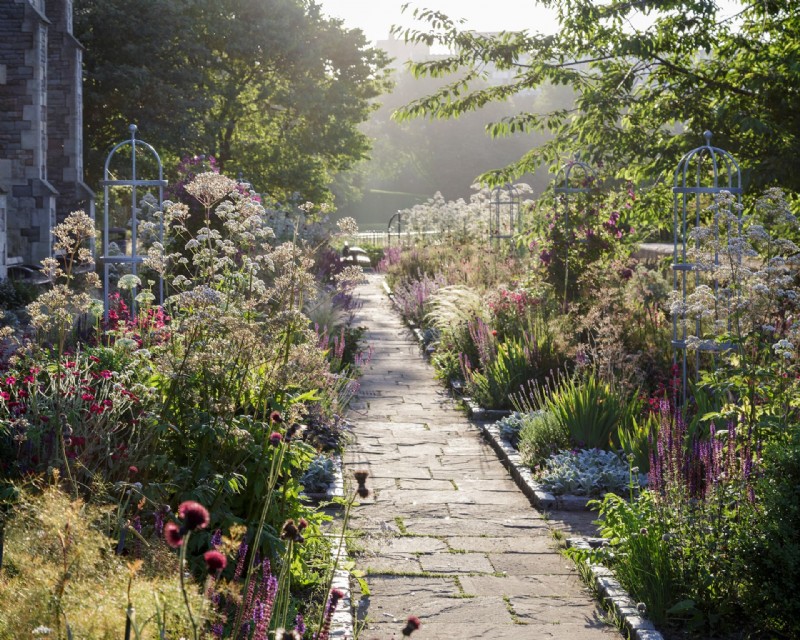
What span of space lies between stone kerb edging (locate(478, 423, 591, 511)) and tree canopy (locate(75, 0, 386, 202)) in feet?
61.8

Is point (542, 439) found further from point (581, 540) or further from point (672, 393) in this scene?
point (581, 540)

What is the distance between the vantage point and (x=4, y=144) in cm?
1802

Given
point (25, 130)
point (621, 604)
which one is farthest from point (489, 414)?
point (25, 130)

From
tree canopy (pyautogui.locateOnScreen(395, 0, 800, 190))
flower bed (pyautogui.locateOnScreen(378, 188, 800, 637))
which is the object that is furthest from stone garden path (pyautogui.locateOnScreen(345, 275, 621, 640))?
tree canopy (pyautogui.locateOnScreen(395, 0, 800, 190))

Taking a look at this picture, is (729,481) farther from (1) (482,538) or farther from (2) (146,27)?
(2) (146,27)

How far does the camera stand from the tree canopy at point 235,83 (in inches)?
972

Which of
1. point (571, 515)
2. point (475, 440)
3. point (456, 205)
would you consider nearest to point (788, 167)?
point (475, 440)

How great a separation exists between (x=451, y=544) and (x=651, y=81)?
9545mm

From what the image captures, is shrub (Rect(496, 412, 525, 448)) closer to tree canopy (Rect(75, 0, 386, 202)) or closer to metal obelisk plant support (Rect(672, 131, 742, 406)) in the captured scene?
metal obelisk plant support (Rect(672, 131, 742, 406))

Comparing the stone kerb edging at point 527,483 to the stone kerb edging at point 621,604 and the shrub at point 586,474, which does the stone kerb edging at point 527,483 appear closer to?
the shrub at point 586,474

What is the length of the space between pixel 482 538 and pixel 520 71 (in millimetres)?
9261

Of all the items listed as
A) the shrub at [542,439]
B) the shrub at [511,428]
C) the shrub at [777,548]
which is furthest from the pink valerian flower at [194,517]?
the shrub at [511,428]

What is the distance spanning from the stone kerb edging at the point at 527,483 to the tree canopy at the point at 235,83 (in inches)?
741

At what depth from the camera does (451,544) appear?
18.9 feet
